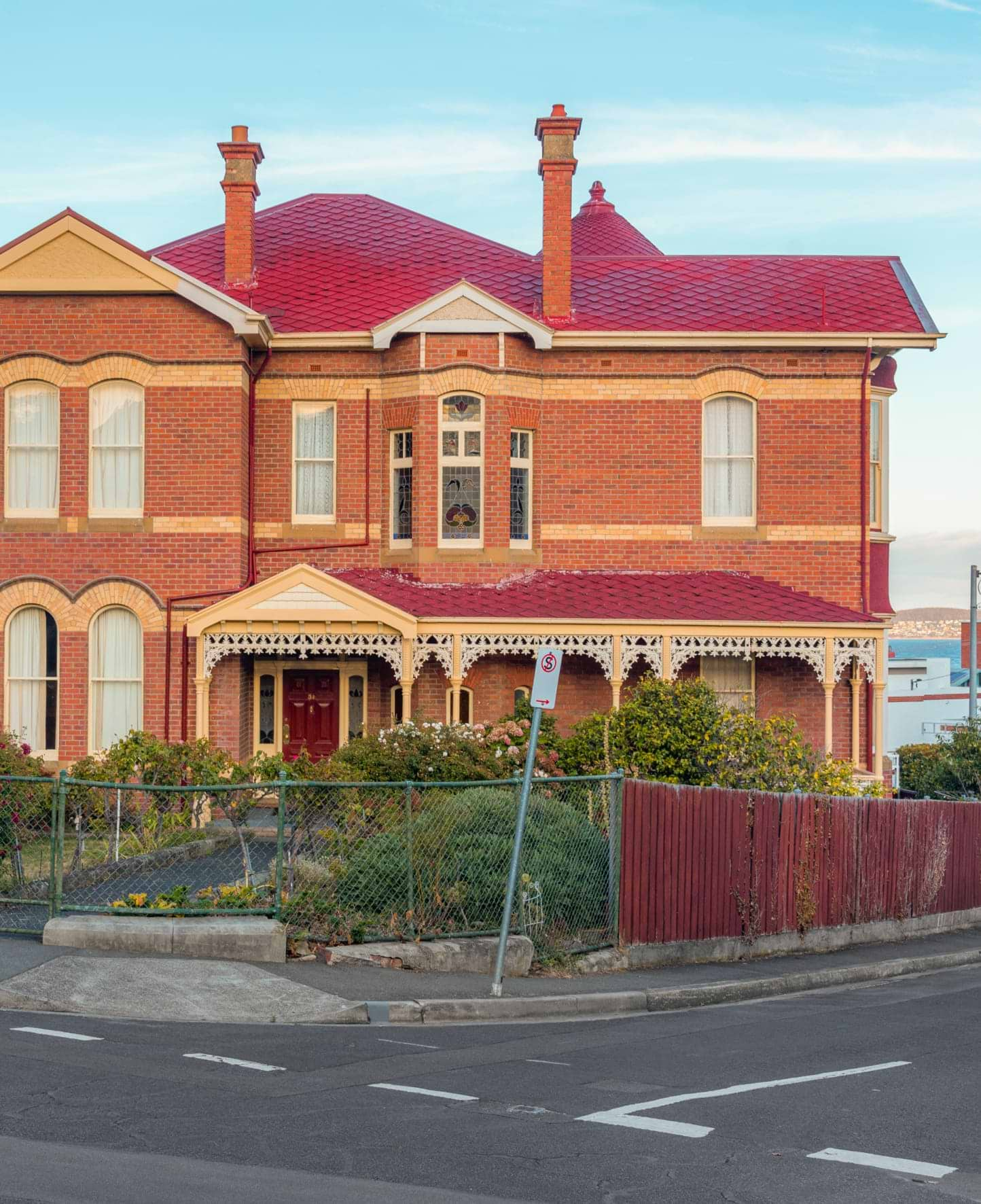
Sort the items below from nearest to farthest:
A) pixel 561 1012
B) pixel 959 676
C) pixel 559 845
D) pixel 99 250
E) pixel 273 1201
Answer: pixel 273 1201 < pixel 561 1012 < pixel 559 845 < pixel 99 250 < pixel 959 676

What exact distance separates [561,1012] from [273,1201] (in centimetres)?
550

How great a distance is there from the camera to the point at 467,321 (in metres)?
23.0

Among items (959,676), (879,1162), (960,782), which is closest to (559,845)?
(879,1162)

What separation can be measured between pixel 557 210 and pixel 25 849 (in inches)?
544

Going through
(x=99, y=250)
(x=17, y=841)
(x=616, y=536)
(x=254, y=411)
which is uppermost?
(x=99, y=250)

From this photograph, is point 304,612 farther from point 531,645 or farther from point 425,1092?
point 425,1092

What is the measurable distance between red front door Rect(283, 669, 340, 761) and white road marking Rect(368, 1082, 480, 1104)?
15.1 m

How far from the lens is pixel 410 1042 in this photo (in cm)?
1023

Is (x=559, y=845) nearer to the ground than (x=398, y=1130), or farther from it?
farther from it

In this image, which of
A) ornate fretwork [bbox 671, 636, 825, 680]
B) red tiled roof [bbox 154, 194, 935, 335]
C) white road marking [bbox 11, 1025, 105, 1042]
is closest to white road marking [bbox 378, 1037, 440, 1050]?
white road marking [bbox 11, 1025, 105, 1042]

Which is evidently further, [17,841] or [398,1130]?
[17,841]

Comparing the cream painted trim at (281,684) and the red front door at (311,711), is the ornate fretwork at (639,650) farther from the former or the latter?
the red front door at (311,711)

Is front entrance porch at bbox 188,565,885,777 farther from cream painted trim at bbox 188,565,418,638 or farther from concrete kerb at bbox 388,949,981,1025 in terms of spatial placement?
concrete kerb at bbox 388,949,981,1025

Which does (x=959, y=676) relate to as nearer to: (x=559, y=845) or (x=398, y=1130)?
(x=559, y=845)
